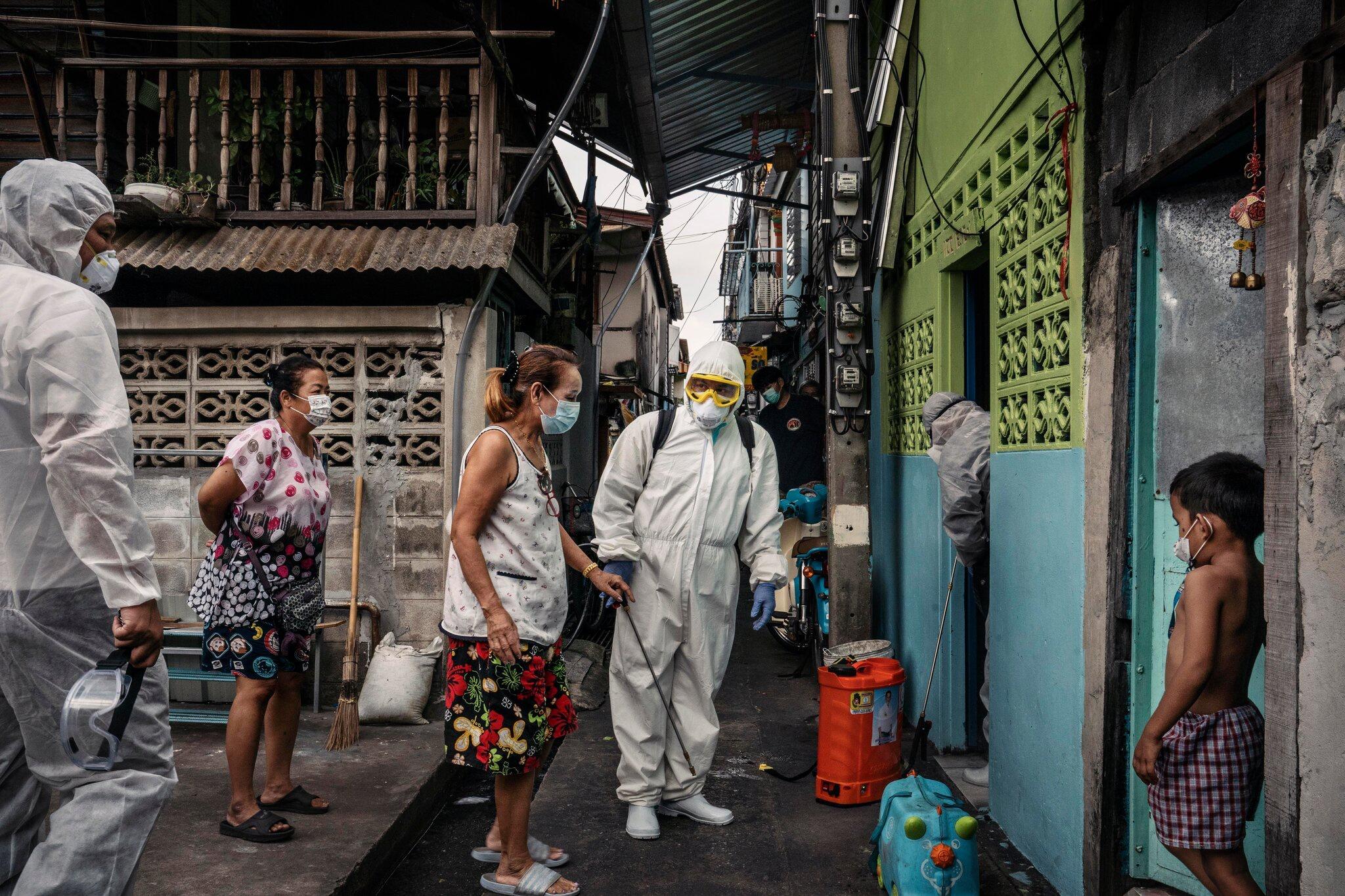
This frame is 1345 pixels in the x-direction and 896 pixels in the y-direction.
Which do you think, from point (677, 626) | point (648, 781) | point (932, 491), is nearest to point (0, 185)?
point (677, 626)

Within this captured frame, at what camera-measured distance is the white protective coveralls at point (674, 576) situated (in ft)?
14.1

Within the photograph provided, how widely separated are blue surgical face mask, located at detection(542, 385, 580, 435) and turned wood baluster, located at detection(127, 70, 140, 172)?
4.15m

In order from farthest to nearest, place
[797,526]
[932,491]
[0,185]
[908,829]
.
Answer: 1. [797,526]
2. [932,491]
3. [908,829]
4. [0,185]

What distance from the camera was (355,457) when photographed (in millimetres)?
6035

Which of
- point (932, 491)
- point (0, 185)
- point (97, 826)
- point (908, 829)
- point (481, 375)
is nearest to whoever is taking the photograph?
point (97, 826)

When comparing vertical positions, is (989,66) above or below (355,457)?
above

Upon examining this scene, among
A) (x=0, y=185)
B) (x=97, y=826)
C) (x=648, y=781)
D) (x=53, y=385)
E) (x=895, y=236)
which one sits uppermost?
(x=895, y=236)

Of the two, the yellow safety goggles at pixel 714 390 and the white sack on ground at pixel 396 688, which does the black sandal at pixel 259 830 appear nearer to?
the white sack on ground at pixel 396 688

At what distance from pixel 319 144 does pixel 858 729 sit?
4764mm

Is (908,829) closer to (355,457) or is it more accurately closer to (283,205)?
(355,457)

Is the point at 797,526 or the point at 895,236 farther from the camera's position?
the point at 797,526

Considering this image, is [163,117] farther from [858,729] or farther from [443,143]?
[858,729]

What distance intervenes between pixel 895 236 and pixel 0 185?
5096mm

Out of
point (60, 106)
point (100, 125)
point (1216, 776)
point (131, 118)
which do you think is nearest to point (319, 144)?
point (131, 118)
